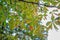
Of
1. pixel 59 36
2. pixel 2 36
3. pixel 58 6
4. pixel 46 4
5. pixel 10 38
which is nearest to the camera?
pixel 58 6

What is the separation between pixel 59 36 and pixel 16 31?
86 cm

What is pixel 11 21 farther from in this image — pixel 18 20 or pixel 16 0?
pixel 16 0

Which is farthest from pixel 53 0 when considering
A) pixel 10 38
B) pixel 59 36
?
pixel 59 36

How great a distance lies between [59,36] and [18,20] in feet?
4.84

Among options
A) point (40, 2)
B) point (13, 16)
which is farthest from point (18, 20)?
point (40, 2)

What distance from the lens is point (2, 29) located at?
2.55 metres

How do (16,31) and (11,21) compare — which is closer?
(11,21)

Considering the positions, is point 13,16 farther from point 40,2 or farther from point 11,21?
point 40,2

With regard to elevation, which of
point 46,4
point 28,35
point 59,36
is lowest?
point 59,36

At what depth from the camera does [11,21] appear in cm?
177

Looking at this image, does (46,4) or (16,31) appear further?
(16,31)

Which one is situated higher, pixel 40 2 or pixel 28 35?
pixel 40 2

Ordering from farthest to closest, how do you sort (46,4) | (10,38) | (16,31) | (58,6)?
1. (16,31)
2. (10,38)
3. (46,4)
4. (58,6)

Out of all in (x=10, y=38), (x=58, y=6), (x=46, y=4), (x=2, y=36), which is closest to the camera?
(x=58, y=6)
